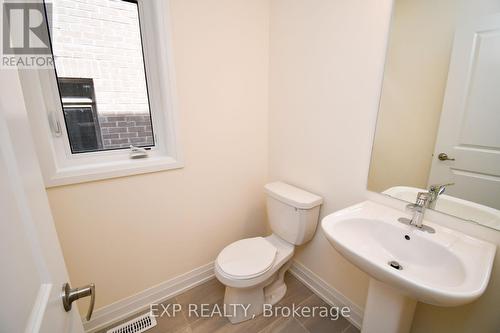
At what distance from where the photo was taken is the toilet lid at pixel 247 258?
4.25 ft

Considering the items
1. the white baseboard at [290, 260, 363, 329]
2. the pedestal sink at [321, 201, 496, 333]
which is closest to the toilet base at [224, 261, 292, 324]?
the white baseboard at [290, 260, 363, 329]

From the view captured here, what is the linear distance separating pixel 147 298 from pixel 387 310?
1.48 meters

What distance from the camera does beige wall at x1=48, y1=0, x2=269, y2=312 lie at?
1278 millimetres

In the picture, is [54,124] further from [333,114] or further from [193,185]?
[333,114]

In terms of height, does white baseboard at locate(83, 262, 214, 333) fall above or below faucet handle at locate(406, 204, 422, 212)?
below

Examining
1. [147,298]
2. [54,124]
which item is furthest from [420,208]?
[54,124]

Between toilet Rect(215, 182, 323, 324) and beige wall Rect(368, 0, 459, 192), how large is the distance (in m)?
0.54

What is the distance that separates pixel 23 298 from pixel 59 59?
4.26ft

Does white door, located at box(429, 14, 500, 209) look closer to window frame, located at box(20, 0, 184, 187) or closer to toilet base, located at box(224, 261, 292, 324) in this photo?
toilet base, located at box(224, 261, 292, 324)

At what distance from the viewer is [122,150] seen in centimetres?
141

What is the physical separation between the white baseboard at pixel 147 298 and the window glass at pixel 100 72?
1021 millimetres

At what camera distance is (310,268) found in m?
1.69

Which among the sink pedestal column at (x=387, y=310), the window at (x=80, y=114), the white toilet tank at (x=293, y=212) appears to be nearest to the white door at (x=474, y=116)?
the sink pedestal column at (x=387, y=310)

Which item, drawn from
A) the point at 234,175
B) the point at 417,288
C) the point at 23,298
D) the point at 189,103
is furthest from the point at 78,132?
the point at 417,288
